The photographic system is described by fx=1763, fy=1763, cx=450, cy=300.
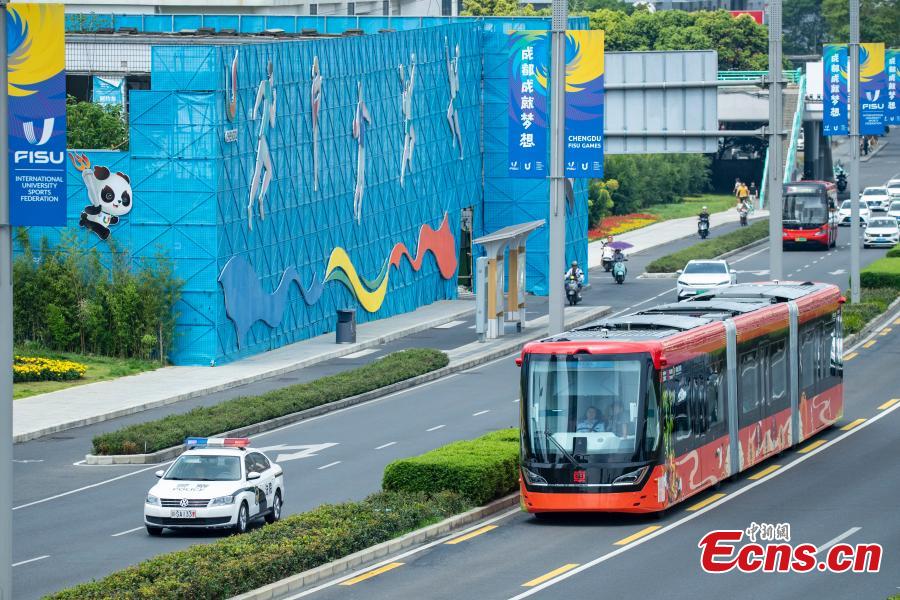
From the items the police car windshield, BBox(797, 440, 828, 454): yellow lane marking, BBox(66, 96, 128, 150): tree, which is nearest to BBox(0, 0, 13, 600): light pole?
the police car windshield

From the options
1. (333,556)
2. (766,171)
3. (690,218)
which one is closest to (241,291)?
(333,556)

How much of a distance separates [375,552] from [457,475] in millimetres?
3415

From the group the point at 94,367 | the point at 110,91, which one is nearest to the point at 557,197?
the point at 94,367

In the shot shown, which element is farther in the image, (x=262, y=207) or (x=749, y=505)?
(x=262, y=207)

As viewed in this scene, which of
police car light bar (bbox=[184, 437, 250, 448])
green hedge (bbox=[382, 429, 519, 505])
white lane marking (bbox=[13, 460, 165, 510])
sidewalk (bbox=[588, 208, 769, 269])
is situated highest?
sidewalk (bbox=[588, 208, 769, 269])

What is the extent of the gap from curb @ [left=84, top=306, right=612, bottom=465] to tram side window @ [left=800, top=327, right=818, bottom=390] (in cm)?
1250

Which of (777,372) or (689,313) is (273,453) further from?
(777,372)

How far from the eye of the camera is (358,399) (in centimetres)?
4462

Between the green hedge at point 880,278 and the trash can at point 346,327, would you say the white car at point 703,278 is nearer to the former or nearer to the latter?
the green hedge at point 880,278

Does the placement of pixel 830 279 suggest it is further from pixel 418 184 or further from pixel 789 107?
pixel 789 107

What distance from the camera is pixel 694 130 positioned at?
4638cm

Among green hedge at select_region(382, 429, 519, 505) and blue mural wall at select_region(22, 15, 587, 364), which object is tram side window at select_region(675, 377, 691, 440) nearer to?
green hedge at select_region(382, 429, 519, 505)

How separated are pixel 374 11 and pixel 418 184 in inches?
1682

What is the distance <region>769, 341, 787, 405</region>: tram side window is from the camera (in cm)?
3253
